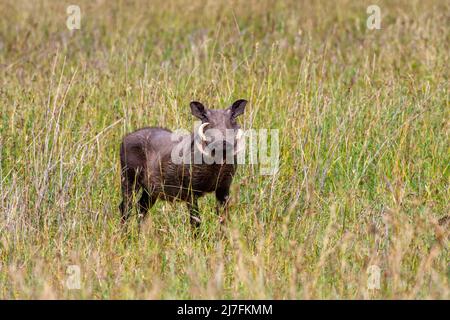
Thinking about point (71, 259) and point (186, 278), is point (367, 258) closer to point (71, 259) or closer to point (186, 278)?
point (186, 278)

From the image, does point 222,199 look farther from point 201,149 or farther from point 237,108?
point 237,108

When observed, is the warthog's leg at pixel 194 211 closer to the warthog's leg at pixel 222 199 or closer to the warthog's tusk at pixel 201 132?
the warthog's leg at pixel 222 199

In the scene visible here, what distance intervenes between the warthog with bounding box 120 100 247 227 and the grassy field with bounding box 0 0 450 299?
14 cm

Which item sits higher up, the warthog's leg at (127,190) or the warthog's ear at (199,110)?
the warthog's ear at (199,110)

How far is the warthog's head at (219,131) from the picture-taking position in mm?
5184

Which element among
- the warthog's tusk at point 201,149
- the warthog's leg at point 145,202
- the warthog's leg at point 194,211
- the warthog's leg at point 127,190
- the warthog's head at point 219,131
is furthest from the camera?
the warthog's leg at point 145,202

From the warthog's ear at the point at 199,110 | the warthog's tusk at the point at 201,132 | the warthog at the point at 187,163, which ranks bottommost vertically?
the warthog at the point at 187,163

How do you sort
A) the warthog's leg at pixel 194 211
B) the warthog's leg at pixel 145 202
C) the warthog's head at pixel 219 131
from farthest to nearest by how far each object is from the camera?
the warthog's leg at pixel 145 202 < the warthog's leg at pixel 194 211 < the warthog's head at pixel 219 131

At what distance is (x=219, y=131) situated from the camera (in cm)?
518

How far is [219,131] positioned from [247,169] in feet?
3.53

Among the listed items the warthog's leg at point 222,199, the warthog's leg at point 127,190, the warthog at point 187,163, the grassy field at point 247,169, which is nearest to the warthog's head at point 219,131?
the warthog at point 187,163

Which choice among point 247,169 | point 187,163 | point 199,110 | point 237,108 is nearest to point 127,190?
point 187,163

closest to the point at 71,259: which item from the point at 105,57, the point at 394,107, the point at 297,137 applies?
the point at 297,137

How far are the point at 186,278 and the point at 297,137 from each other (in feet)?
6.80
